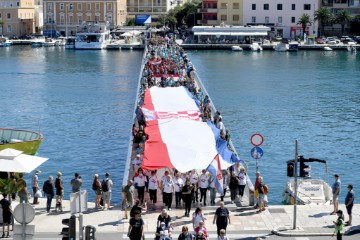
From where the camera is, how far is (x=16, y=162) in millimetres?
22922

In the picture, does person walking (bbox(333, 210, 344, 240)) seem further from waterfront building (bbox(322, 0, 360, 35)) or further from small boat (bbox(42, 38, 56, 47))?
small boat (bbox(42, 38, 56, 47))

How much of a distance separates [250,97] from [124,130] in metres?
21.4

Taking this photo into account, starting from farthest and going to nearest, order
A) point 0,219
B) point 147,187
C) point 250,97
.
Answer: point 250,97, point 147,187, point 0,219

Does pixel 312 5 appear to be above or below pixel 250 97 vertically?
above

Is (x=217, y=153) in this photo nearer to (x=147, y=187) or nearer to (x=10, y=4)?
(x=147, y=187)

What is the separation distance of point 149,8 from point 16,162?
452 feet

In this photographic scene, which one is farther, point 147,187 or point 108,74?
point 108,74

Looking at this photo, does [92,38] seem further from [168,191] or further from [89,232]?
[89,232]

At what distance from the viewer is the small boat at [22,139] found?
33656mm

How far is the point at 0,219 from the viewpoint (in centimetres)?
2227

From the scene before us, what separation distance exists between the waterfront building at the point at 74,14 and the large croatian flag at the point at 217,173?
12470 cm

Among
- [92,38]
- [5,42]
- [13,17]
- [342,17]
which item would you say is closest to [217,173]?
[92,38]

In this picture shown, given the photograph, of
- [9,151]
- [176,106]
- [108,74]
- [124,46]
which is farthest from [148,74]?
[124,46]

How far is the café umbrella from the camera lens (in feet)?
74.4
